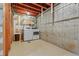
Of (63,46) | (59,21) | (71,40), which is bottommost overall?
(63,46)

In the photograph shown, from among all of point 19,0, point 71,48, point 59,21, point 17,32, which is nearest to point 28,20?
point 17,32

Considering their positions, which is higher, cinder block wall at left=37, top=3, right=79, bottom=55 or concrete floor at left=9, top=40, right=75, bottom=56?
cinder block wall at left=37, top=3, right=79, bottom=55

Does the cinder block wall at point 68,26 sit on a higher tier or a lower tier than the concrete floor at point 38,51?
higher

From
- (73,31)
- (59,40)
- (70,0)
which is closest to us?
(70,0)

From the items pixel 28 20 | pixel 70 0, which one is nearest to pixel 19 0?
pixel 70 0

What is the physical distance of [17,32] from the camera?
9.10m

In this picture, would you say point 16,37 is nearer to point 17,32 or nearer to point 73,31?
point 17,32

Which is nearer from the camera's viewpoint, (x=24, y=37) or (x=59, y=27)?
(x=59, y=27)

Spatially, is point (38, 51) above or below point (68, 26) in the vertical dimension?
below

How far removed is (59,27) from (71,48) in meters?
1.61

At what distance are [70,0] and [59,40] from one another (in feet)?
12.4

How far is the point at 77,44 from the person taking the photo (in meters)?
4.60

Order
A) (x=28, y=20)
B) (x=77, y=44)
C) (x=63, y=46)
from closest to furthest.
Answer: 1. (x=77, y=44)
2. (x=63, y=46)
3. (x=28, y=20)

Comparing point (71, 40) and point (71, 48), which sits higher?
point (71, 40)
